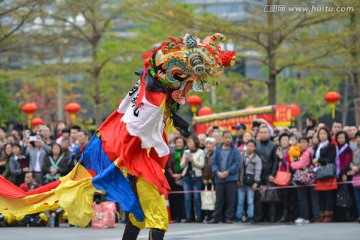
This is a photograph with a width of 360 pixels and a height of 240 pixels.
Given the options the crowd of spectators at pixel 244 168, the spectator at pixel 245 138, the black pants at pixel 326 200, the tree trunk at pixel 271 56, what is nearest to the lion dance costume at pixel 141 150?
the crowd of spectators at pixel 244 168

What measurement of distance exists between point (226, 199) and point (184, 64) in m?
7.46

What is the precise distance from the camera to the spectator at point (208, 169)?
16.5 meters

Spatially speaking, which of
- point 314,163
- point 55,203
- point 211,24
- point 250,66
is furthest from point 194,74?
point 250,66

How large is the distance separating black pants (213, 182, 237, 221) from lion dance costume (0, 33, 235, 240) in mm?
6775

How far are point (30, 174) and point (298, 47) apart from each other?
353 inches

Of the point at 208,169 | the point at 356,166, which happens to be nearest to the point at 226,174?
the point at 208,169

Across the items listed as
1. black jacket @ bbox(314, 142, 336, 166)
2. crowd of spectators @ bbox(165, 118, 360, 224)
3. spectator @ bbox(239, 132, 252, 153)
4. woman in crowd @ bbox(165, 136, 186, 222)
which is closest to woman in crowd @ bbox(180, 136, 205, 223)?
crowd of spectators @ bbox(165, 118, 360, 224)

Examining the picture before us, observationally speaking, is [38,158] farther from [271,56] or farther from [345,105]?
[345,105]

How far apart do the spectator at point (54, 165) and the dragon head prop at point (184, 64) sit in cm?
795

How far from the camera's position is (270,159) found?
626 inches

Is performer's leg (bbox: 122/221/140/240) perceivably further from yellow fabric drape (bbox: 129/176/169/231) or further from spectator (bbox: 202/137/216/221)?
spectator (bbox: 202/137/216/221)

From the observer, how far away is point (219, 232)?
537 inches

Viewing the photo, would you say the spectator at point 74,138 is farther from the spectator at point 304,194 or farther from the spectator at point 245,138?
the spectator at point 304,194

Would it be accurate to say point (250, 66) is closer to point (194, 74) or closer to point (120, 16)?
point (120, 16)
